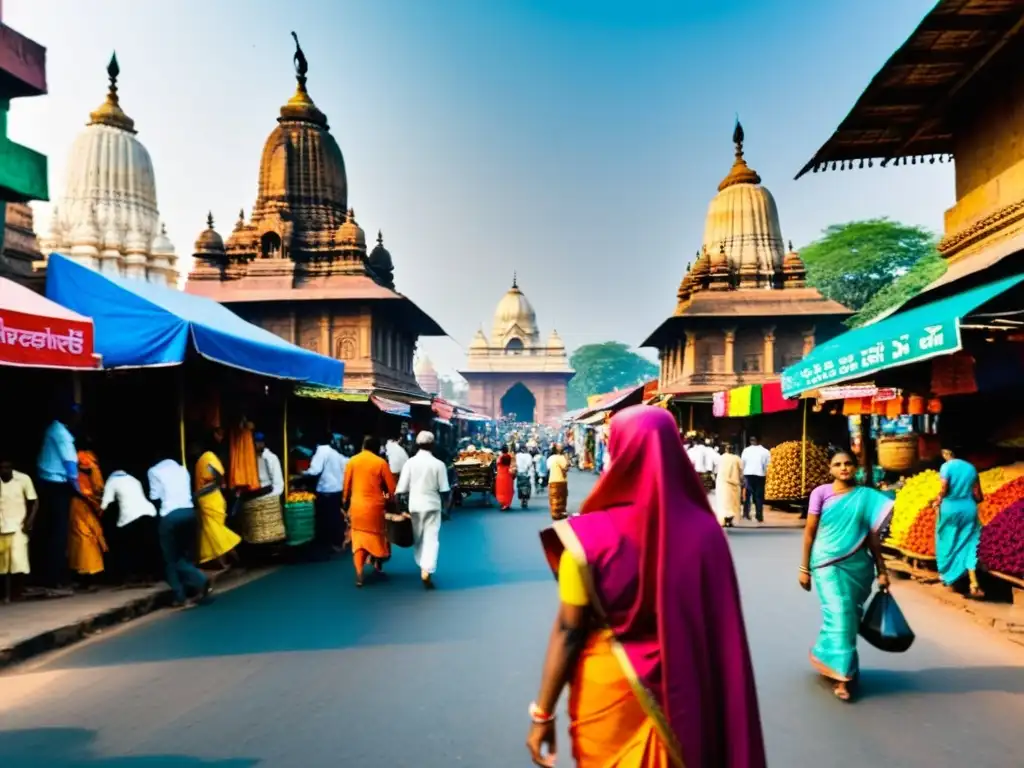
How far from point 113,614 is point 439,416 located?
21.9 m

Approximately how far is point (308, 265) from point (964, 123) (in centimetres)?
2209

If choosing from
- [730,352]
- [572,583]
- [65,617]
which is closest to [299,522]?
[65,617]

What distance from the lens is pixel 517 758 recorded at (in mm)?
3775

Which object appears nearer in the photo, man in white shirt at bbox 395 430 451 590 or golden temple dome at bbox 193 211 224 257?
man in white shirt at bbox 395 430 451 590

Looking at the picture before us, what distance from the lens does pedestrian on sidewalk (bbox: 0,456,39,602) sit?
6.77 m

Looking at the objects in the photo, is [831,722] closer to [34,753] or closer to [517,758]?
[517,758]

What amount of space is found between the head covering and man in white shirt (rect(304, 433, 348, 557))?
867 cm

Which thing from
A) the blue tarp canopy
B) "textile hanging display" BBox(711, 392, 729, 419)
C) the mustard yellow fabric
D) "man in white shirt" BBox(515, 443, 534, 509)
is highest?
the blue tarp canopy

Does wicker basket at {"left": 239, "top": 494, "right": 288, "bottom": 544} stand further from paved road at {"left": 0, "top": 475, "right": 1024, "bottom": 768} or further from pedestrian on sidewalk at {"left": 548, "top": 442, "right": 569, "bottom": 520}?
pedestrian on sidewalk at {"left": 548, "top": 442, "right": 569, "bottom": 520}

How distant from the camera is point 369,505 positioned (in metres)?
8.23

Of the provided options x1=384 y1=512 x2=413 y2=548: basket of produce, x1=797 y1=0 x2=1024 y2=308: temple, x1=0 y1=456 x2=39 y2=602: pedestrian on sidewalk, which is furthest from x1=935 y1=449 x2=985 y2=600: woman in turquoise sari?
x1=0 y1=456 x2=39 y2=602: pedestrian on sidewalk

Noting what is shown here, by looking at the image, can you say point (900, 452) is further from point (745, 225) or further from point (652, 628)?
point (745, 225)

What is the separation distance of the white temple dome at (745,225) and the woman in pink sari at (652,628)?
33531 millimetres

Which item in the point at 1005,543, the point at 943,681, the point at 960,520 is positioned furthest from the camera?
the point at 960,520
